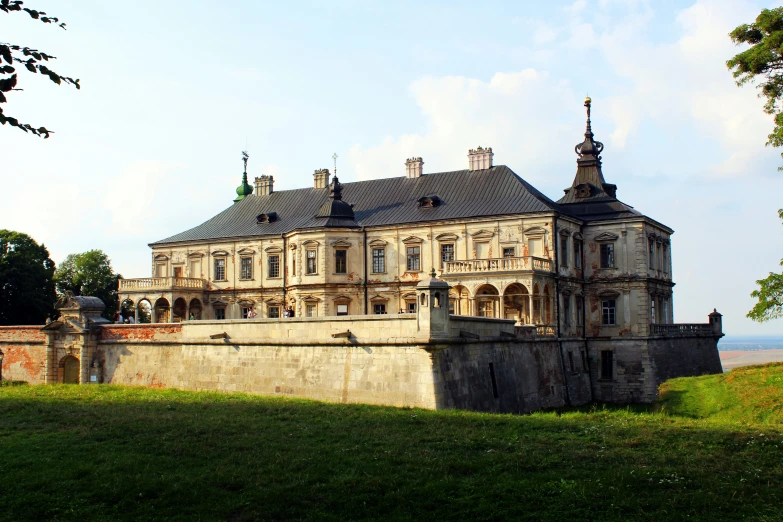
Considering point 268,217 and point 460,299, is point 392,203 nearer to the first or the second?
point 268,217

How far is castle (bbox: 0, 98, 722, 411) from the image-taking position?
3228 cm

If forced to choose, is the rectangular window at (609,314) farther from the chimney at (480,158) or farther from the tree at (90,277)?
the tree at (90,277)

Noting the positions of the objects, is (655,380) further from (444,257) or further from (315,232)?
(315,232)

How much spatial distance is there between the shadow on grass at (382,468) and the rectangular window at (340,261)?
22.3 meters

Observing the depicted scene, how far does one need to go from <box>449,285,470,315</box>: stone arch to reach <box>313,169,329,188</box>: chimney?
48.5 ft

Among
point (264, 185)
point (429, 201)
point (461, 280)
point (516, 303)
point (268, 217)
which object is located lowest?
point (516, 303)

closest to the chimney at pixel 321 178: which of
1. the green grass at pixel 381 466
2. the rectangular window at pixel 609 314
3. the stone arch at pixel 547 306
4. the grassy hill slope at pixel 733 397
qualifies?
the stone arch at pixel 547 306

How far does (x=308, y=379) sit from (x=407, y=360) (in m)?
4.26

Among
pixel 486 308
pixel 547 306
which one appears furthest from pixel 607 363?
pixel 486 308

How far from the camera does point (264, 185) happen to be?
174 feet

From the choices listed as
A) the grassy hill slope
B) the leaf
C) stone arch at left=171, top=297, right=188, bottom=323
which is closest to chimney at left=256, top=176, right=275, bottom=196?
stone arch at left=171, top=297, right=188, bottom=323

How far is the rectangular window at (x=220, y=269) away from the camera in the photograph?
49.5 meters

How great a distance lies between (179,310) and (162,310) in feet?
6.50

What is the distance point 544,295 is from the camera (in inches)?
1515
